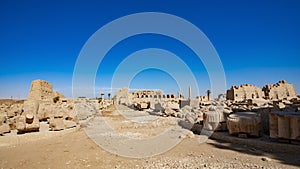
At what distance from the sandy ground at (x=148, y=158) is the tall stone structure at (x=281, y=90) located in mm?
31867

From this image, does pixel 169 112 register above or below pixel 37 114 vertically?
below

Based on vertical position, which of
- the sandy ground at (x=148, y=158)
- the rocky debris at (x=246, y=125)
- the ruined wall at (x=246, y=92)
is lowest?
the sandy ground at (x=148, y=158)

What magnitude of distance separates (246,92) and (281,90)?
5613 mm

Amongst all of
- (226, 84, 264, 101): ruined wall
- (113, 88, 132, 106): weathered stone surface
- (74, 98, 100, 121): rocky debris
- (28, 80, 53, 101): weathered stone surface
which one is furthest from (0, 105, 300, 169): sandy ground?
(226, 84, 264, 101): ruined wall

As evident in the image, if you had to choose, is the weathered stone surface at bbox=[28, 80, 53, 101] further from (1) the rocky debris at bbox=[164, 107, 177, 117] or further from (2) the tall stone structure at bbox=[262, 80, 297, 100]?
(2) the tall stone structure at bbox=[262, 80, 297, 100]

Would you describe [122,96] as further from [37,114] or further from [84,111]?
[37,114]

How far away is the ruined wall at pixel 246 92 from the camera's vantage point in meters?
33.9

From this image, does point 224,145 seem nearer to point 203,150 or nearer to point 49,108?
point 203,150

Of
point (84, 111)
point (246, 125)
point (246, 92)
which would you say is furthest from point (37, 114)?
point (246, 92)

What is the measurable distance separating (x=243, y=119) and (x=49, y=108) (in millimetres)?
11357

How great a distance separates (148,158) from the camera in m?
5.17

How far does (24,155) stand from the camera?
5.53m

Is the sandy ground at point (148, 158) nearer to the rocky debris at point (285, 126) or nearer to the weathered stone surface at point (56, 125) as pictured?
the rocky debris at point (285, 126)

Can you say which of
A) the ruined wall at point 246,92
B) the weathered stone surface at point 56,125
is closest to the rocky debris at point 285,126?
the weathered stone surface at point 56,125
